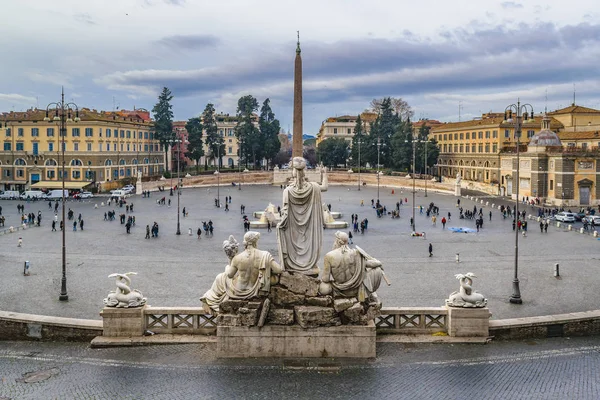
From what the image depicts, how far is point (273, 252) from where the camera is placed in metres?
28.6

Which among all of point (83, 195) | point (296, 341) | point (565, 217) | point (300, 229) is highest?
point (300, 229)

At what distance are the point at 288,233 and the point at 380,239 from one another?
23522 mm

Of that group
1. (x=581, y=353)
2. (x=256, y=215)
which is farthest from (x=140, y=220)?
(x=581, y=353)

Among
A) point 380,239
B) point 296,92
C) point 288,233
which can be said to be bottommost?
point 380,239

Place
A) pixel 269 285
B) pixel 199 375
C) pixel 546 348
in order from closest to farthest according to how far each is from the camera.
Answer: pixel 199 375, pixel 269 285, pixel 546 348

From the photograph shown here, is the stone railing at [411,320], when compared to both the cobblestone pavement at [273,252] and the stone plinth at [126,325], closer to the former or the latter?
the stone plinth at [126,325]


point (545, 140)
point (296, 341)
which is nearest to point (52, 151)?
point (545, 140)

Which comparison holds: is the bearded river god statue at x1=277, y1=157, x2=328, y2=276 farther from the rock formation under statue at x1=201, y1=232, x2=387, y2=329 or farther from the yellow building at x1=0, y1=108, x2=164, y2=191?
the yellow building at x1=0, y1=108, x2=164, y2=191

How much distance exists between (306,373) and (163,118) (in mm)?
73291

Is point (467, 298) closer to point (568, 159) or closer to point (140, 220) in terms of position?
point (140, 220)

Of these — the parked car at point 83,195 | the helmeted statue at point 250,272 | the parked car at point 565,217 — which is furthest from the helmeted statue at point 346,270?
the parked car at point 83,195

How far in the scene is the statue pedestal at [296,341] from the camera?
34.5 feet

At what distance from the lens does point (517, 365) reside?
10.5m

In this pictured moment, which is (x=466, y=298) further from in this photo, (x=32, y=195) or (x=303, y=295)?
(x=32, y=195)
